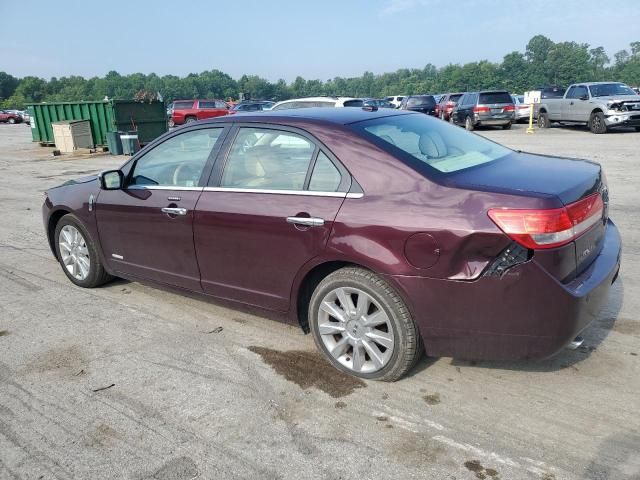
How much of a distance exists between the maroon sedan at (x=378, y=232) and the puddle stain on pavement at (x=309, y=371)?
8 centimetres

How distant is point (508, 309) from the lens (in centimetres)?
272

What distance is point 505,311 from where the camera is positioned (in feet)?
8.96

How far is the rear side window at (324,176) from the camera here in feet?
10.6

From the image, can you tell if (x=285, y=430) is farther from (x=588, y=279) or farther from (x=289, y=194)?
(x=588, y=279)

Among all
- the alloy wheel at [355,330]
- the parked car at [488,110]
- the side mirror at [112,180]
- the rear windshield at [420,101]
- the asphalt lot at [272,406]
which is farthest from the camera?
the rear windshield at [420,101]

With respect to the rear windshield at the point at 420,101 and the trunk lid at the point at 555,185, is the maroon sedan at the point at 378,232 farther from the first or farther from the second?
the rear windshield at the point at 420,101

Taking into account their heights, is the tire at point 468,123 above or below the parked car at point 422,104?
below

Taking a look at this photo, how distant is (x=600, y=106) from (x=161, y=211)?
61.6 feet

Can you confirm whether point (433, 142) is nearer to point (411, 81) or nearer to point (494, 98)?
point (494, 98)

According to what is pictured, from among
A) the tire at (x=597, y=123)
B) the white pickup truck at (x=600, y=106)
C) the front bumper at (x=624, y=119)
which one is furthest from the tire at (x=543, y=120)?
the front bumper at (x=624, y=119)

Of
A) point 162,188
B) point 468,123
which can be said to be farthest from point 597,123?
point 162,188

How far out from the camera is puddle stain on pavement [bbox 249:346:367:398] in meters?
3.24

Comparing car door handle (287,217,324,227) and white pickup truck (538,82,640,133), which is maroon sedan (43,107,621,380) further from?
white pickup truck (538,82,640,133)

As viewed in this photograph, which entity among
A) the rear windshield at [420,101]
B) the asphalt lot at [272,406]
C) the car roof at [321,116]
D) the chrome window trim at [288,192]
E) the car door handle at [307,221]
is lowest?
the asphalt lot at [272,406]
